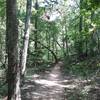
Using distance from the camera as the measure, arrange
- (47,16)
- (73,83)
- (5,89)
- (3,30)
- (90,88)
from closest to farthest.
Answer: (90,88) < (5,89) < (73,83) < (3,30) < (47,16)

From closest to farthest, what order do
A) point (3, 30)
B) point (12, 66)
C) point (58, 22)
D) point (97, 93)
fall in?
point (12, 66), point (97, 93), point (3, 30), point (58, 22)

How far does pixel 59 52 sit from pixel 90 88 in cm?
3545

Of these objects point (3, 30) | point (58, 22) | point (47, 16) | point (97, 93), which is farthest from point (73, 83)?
point (58, 22)

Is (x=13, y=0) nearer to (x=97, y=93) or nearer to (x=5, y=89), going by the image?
(x=97, y=93)

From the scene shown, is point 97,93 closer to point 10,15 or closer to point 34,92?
point 34,92

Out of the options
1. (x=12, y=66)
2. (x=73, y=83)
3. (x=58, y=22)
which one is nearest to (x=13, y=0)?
(x=12, y=66)

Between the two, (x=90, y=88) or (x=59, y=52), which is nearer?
(x=90, y=88)

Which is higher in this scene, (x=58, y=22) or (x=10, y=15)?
(x=58, y=22)

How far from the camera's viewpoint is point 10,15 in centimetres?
739

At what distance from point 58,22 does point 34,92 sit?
27911 millimetres

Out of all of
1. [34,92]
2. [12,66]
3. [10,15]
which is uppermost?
[10,15]

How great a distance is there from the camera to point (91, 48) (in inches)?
971

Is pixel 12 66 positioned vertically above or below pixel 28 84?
above

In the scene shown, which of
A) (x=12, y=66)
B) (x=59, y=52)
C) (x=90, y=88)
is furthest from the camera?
(x=59, y=52)
